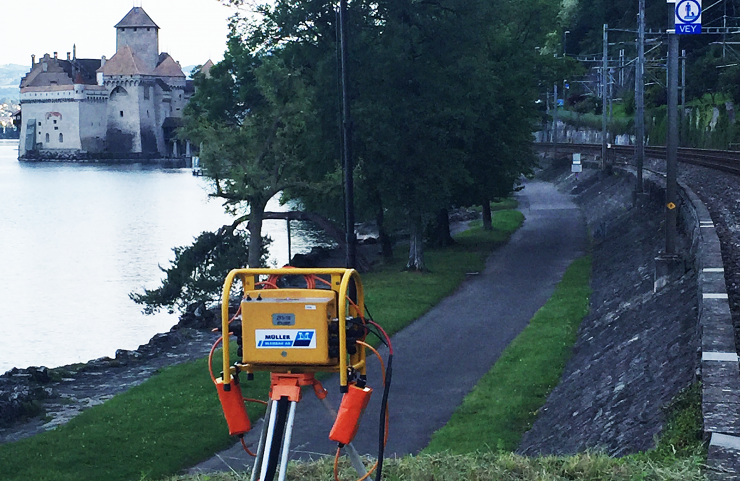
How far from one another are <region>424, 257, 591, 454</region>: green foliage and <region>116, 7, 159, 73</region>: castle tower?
585 ft

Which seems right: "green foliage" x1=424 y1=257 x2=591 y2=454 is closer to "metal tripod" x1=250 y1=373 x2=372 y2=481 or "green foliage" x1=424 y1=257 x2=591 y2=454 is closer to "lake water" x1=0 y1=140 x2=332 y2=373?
"metal tripod" x1=250 y1=373 x2=372 y2=481

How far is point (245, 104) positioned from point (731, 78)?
41.0 m

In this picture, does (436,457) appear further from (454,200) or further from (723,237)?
(454,200)

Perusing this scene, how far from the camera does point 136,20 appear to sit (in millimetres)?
192625

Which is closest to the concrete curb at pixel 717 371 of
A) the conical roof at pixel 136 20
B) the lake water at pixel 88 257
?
the lake water at pixel 88 257

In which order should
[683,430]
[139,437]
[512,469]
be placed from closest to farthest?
[512,469] → [683,430] → [139,437]

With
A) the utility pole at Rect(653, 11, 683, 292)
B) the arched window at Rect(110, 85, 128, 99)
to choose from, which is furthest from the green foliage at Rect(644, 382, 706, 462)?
the arched window at Rect(110, 85, 128, 99)

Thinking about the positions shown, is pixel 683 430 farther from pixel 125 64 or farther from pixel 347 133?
pixel 125 64

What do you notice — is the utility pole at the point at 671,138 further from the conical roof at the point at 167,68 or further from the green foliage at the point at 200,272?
the conical roof at the point at 167,68

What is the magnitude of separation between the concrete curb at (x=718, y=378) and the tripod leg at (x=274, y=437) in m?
3.38

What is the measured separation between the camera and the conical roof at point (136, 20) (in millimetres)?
191125

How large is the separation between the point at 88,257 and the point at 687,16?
4613 centimetres

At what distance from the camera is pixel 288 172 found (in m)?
36.8

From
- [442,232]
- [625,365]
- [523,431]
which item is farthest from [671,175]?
[442,232]
